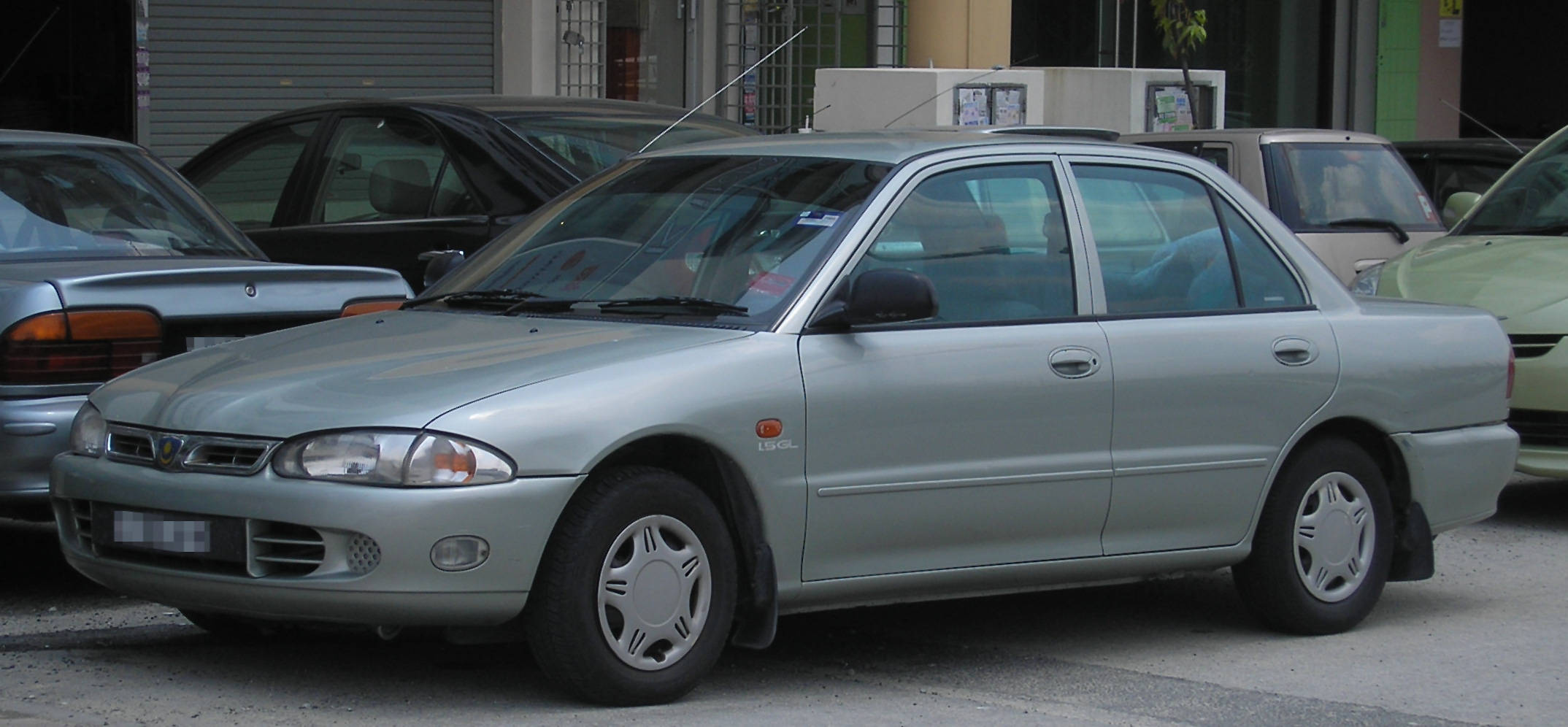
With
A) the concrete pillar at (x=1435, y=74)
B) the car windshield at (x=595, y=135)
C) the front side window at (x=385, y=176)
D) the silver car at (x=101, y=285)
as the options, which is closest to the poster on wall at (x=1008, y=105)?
the car windshield at (x=595, y=135)

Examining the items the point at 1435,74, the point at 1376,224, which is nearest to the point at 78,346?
the point at 1376,224

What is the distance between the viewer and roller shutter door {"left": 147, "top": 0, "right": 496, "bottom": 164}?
46.1 feet

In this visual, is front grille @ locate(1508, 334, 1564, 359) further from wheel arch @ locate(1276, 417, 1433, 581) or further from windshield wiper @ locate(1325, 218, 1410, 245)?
windshield wiper @ locate(1325, 218, 1410, 245)

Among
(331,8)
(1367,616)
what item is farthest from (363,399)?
(331,8)

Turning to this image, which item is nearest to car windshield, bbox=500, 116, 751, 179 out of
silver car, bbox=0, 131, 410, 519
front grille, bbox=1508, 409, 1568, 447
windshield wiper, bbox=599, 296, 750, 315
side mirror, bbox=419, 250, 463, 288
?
silver car, bbox=0, 131, 410, 519

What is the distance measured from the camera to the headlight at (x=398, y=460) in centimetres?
480

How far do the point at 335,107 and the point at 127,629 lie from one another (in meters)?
3.81

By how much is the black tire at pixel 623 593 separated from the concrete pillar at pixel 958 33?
37.9 feet

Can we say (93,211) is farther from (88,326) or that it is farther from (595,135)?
(595,135)

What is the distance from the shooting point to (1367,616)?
22.8 ft

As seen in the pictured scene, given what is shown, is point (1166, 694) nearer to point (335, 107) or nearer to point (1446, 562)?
point (1446, 562)

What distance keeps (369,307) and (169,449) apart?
1.84 metres

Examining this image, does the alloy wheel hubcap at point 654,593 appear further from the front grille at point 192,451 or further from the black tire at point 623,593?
the front grille at point 192,451

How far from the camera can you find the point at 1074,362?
5.88 metres
